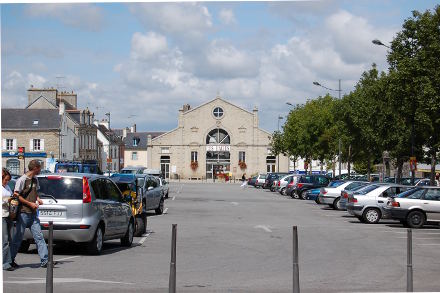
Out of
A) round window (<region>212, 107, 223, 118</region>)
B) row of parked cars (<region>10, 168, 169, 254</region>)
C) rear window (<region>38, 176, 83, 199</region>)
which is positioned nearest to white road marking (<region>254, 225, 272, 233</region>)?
row of parked cars (<region>10, 168, 169, 254</region>)

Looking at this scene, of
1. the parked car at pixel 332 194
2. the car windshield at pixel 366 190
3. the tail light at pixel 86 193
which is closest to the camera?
the tail light at pixel 86 193

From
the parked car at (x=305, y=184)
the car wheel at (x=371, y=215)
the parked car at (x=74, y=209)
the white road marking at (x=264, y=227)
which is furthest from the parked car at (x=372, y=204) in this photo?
the parked car at (x=305, y=184)

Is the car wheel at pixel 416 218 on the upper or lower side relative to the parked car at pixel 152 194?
lower

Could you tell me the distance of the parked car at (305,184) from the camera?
51969 mm

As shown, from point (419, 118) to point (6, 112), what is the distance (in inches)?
2763

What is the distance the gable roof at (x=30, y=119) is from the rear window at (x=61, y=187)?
258 ft

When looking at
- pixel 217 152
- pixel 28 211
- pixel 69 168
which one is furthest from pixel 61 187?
pixel 217 152

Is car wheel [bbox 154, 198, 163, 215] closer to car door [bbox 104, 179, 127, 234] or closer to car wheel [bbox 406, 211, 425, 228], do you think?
car wheel [bbox 406, 211, 425, 228]

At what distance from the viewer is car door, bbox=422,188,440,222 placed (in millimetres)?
26484

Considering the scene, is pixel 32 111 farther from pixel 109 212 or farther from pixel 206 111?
pixel 109 212

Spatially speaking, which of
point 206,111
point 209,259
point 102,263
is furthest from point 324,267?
point 206,111

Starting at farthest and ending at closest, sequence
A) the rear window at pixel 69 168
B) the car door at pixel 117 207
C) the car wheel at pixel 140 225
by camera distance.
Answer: the rear window at pixel 69 168 → the car wheel at pixel 140 225 → the car door at pixel 117 207

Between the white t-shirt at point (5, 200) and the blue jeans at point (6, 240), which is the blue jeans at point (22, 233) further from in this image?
the white t-shirt at point (5, 200)

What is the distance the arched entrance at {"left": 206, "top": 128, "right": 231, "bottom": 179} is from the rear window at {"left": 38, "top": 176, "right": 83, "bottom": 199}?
10205cm
